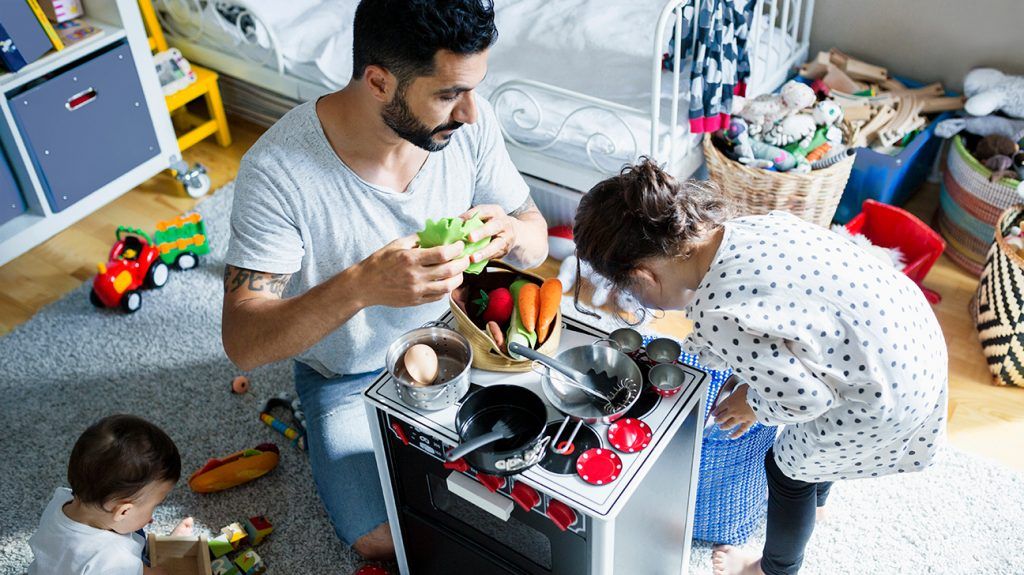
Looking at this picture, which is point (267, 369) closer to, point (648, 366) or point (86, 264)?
point (86, 264)

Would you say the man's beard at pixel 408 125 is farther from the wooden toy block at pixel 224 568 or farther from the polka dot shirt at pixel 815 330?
the wooden toy block at pixel 224 568

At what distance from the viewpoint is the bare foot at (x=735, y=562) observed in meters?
1.70

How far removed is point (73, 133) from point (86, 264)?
1.21ft

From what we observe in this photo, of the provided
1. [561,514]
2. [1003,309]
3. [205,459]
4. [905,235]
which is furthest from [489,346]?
[905,235]

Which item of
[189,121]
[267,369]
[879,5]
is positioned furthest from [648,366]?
[189,121]

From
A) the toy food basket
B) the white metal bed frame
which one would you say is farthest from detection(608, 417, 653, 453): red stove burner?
the toy food basket

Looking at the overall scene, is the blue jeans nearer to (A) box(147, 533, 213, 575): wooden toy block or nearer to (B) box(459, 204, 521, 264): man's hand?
(A) box(147, 533, 213, 575): wooden toy block

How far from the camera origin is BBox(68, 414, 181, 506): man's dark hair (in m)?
1.48

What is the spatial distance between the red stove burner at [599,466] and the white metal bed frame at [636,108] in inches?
42.0

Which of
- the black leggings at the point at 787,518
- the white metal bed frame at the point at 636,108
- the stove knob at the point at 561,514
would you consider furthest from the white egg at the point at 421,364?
the white metal bed frame at the point at 636,108

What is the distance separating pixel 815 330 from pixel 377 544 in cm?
92

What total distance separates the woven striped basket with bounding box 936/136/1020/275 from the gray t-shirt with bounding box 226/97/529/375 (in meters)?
1.25

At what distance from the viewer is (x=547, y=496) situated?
1.18m

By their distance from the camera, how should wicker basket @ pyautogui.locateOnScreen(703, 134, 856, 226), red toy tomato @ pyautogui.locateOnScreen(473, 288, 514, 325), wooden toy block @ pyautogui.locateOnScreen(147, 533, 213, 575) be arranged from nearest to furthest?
red toy tomato @ pyautogui.locateOnScreen(473, 288, 514, 325) < wooden toy block @ pyautogui.locateOnScreen(147, 533, 213, 575) < wicker basket @ pyautogui.locateOnScreen(703, 134, 856, 226)
